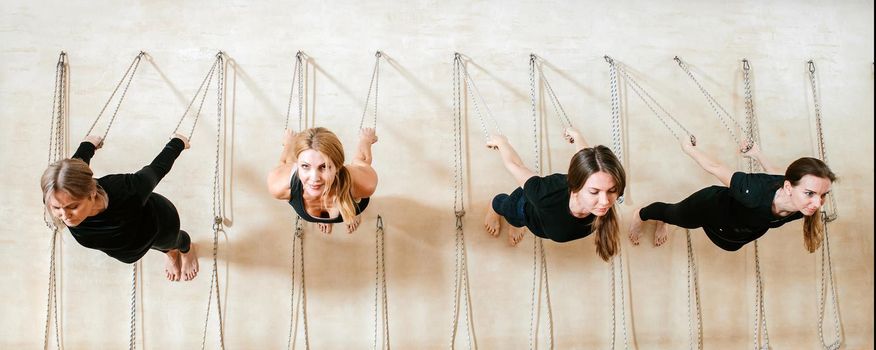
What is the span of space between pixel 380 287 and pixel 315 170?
929 mm

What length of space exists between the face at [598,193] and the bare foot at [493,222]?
0.73 meters

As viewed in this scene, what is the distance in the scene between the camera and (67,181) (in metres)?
1.61

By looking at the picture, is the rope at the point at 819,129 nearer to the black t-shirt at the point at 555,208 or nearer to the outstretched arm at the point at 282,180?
the black t-shirt at the point at 555,208

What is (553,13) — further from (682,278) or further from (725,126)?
(682,278)

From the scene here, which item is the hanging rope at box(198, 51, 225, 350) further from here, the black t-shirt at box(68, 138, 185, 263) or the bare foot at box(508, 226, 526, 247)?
the bare foot at box(508, 226, 526, 247)

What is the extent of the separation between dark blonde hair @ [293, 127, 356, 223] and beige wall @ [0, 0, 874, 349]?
0.66 m

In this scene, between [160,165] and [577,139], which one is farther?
[577,139]

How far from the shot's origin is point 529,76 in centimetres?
270

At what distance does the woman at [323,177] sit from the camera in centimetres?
180

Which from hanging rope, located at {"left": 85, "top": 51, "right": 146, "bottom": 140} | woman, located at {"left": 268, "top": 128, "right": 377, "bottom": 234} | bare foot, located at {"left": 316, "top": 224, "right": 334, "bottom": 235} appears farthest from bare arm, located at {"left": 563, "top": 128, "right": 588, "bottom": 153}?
hanging rope, located at {"left": 85, "top": 51, "right": 146, "bottom": 140}

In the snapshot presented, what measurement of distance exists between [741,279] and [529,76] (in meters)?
1.36

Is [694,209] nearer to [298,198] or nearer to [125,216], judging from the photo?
[298,198]

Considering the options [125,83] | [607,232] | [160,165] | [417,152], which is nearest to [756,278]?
[607,232]

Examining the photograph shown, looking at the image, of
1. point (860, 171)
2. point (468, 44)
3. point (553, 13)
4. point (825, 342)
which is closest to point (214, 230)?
point (468, 44)
